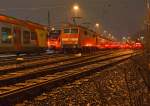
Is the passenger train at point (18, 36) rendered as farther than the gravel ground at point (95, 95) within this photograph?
Yes

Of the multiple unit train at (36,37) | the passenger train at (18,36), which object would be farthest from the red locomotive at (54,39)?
the passenger train at (18,36)

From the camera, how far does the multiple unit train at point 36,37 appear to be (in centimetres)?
3089

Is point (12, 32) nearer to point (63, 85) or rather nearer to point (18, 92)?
point (63, 85)

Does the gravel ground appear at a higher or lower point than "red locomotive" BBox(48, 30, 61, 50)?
lower

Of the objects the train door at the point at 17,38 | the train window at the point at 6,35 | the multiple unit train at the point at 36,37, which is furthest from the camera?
the train door at the point at 17,38

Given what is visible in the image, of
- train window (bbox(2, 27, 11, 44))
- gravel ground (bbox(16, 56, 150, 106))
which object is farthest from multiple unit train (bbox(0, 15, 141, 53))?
gravel ground (bbox(16, 56, 150, 106))

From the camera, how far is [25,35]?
35.1 m

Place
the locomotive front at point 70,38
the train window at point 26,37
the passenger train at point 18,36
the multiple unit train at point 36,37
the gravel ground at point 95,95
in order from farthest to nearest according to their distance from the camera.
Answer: the locomotive front at point 70,38 < the train window at point 26,37 < the multiple unit train at point 36,37 < the passenger train at point 18,36 < the gravel ground at point 95,95

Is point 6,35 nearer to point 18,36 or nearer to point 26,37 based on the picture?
point 18,36

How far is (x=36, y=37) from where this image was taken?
→ 1537 inches

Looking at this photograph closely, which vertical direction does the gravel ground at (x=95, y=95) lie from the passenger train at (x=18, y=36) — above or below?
below

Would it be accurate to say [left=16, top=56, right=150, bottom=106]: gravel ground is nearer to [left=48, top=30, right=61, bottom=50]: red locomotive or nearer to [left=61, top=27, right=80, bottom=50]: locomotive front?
[left=61, top=27, right=80, bottom=50]: locomotive front

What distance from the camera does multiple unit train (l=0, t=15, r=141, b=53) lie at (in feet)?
101

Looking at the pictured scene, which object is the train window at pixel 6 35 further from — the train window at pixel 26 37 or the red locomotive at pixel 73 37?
the red locomotive at pixel 73 37
